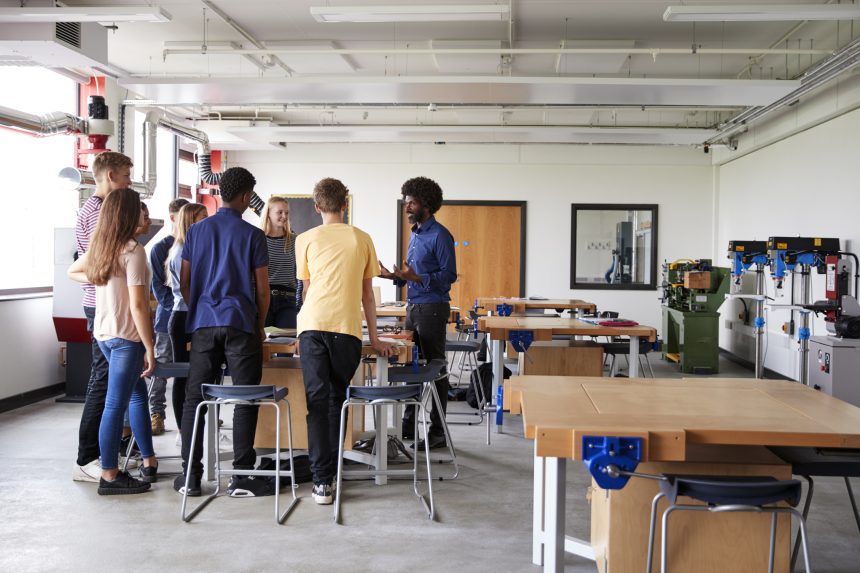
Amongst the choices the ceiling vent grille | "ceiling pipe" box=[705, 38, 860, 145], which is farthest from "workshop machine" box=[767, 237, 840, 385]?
the ceiling vent grille

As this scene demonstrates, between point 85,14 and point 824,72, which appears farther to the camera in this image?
point 824,72

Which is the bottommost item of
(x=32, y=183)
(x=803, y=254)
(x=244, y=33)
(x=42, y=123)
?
(x=803, y=254)

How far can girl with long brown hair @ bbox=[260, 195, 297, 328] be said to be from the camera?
517 cm

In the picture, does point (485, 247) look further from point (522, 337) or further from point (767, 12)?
point (767, 12)

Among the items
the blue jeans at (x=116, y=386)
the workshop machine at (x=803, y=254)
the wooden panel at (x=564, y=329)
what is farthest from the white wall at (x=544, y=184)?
the blue jeans at (x=116, y=386)

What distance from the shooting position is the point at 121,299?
4.00m

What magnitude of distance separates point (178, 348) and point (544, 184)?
26.9 ft

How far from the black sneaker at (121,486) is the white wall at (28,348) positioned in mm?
2900

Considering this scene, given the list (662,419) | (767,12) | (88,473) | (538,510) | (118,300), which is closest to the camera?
(662,419)

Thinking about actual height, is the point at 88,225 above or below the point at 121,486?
above

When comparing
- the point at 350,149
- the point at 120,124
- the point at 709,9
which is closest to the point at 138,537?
the point at 709,9

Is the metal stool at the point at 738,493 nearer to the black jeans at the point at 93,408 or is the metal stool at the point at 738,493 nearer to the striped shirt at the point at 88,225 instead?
the black jeans at the point at 93,408

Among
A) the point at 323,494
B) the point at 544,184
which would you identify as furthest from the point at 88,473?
the point at 544,184

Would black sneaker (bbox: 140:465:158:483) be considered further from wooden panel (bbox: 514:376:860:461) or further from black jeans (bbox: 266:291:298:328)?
wooden panel (bbox: 514:376:860:461)
